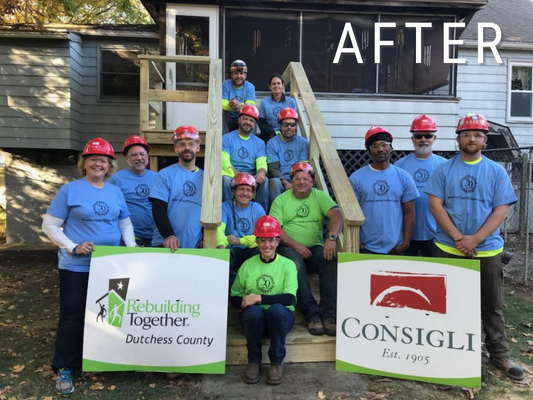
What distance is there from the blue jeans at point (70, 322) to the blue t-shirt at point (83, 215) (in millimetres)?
86

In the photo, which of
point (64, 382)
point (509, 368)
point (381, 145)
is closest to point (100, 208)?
point (64, 382)

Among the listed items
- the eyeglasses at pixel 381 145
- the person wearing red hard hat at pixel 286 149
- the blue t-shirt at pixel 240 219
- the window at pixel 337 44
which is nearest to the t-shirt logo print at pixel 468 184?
the eyeglasses at pixel 381 145

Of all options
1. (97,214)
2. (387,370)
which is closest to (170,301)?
(97,214)

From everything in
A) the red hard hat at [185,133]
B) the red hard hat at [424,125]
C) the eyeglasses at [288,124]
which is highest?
the eyeglasses at [288,124]

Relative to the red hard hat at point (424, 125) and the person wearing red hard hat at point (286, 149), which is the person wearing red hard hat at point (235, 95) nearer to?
the person wearing red hard hat at point (286, 149)

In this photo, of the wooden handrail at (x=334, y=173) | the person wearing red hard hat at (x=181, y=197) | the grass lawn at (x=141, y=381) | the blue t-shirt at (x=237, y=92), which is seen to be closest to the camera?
the grass lawn at (x=141, y=381)

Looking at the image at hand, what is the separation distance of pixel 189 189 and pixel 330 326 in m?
1.58

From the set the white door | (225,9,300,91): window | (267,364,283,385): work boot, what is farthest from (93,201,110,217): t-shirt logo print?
(225,9,300,91): window

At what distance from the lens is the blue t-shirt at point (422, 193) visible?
152 inches

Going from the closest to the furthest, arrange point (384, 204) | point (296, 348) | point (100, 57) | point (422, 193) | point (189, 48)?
point (296, 348) → point (384, 204) → point (422, 193) → point (189, 48) → point (100, 57)

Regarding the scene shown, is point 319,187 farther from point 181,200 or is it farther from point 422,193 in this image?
point 181,200

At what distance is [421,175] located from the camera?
157 inches

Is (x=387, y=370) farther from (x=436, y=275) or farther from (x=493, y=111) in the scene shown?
(x=493, y=111)

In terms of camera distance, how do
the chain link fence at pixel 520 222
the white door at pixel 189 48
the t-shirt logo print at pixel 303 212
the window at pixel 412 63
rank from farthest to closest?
the window at pixel 412 63 → the white door at pixel 189 48 → the chain link fence at pixel 520 222 → the t-shirt logo print at pixel 303 212
